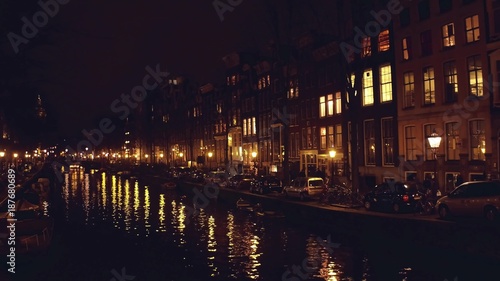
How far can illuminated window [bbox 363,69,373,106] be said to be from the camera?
50.8 meters

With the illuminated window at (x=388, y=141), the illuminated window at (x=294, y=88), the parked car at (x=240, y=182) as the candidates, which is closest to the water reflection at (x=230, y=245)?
the parked car at (x=240, y=182)

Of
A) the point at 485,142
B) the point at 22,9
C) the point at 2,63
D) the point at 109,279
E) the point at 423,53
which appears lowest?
the point at 109,279

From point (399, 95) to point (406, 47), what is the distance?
4003 mm

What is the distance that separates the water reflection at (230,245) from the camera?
21.3 meters

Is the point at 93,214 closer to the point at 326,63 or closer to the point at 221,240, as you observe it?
the point at 221,240

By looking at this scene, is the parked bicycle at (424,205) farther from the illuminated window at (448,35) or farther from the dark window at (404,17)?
the dark window at (404,17)

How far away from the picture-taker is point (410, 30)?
150 feet

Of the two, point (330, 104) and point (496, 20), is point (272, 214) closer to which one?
point (496, 20)

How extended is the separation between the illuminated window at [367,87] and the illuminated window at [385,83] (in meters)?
1.64

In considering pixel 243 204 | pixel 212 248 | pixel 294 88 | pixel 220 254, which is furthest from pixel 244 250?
pixel 294 88

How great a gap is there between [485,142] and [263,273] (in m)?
22.9

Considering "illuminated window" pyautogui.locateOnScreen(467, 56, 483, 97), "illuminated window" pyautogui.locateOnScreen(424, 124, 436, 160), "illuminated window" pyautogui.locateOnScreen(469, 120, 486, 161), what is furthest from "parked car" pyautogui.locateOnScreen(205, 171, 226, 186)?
"illuminated window" pyautogui.locateOnScreen(467, 56, 483, 97)

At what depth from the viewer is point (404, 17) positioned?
4653 centimetres

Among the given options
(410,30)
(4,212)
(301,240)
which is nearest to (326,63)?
(410,30)
